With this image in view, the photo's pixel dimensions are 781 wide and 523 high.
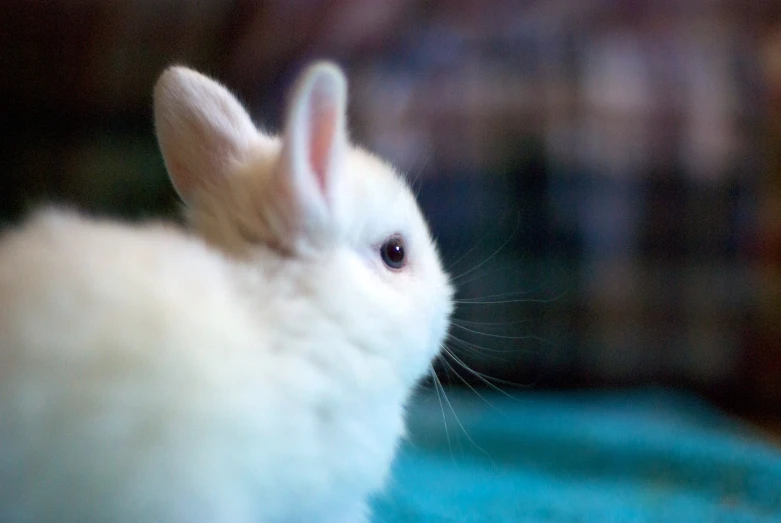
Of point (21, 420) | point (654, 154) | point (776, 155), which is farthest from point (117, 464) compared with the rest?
point (776, 155)

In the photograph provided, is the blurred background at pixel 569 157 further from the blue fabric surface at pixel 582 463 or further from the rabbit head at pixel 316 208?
the rabbit head at pixel 316 208

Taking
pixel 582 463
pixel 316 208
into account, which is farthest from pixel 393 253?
pixel 582 463

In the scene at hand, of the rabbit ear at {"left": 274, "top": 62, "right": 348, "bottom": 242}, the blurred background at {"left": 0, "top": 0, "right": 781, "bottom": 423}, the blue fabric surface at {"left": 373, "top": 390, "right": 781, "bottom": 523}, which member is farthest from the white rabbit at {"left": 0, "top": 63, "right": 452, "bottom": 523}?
the blurred background at {"left": 0, "top": 0, "right": 781, "bottom": 423}

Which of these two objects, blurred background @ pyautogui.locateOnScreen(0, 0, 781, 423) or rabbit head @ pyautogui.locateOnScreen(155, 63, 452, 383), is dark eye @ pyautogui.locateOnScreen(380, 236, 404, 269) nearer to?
rabbit head @ pyautogui.locateOnScreen(155, 63, 452, 383)

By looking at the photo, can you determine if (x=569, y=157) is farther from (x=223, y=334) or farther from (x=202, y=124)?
(x=223, y=334)

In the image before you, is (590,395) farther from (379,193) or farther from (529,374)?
(379,193)

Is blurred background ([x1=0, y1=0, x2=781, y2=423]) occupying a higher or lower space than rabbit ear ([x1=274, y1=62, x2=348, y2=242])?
higher
